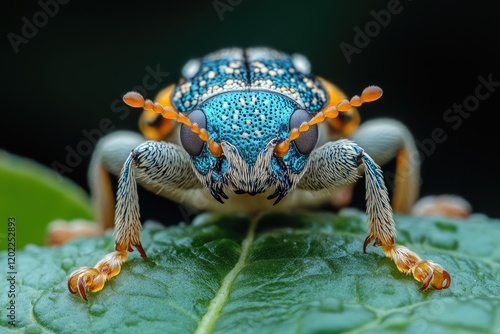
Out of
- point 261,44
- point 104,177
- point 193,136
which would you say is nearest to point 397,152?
point 193,136

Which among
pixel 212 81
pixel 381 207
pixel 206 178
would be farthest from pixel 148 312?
pixel 212 81

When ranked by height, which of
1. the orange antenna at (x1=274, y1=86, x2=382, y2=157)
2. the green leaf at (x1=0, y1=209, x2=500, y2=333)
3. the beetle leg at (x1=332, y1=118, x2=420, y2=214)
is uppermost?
the orange antenna at (x1=274, y1=86, x2=382, y2=157)

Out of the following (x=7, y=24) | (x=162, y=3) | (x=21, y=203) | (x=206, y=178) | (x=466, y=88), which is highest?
(x=7, y=24)

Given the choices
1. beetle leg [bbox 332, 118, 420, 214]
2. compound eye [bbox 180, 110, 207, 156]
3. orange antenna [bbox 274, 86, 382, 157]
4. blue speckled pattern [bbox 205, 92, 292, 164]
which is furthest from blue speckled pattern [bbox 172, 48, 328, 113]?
beetle leg [bbox 332, 118, 420, 214]

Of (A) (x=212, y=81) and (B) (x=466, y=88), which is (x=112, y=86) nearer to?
(A) (x=212, y=81)

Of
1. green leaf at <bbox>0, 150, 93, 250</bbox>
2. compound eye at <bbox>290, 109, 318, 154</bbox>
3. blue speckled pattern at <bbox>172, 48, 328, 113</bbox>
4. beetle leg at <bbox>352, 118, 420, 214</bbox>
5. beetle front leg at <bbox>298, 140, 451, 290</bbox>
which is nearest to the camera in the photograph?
beetle front leg at <bbox>298, 140, 451, 290</bbox>

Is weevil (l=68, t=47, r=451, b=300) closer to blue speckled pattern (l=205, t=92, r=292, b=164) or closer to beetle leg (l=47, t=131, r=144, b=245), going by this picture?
blue speckled pattern (l=205, t=92, r=292, b=164)
